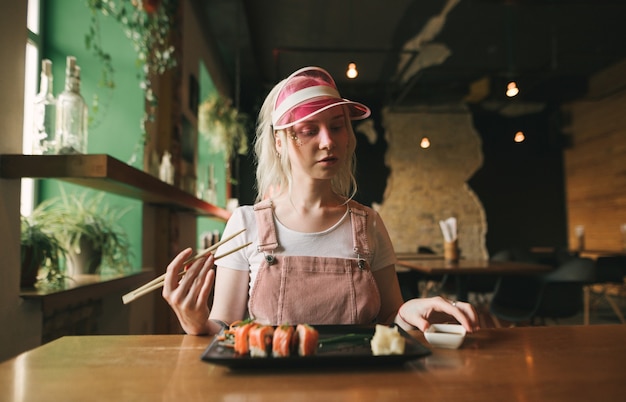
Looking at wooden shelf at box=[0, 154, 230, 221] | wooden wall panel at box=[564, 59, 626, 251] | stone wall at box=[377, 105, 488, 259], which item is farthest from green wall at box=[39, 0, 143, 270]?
wooden wall panel at box=[564, 59, 626, 251]

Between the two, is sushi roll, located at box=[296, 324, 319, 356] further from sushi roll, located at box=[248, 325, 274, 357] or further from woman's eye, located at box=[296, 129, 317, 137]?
woman's eye, located at box=[296, 129, 317, 137]

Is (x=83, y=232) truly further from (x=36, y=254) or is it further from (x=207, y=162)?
(x=207, y=162)

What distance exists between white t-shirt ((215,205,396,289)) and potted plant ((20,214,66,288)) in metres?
0.91

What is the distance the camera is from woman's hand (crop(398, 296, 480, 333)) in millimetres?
1098

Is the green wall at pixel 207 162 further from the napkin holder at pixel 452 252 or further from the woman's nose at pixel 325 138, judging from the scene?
the woman's nose at pixel 325 138

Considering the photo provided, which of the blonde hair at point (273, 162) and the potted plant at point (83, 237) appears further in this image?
the potted plant at point (83, 237)

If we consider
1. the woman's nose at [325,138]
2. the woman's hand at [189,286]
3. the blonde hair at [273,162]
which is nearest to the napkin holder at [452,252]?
the blonde hair at [273,162]

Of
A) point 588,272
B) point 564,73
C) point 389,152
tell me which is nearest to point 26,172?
point 588,272

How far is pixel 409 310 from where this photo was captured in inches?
49.3

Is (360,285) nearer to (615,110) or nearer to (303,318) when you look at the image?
(303,318)

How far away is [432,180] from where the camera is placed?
9812 millimetres

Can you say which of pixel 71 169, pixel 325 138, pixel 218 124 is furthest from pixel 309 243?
pixel 218 124

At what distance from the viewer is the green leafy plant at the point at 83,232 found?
7.64ft

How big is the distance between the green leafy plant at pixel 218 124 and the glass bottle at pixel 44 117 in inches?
150
